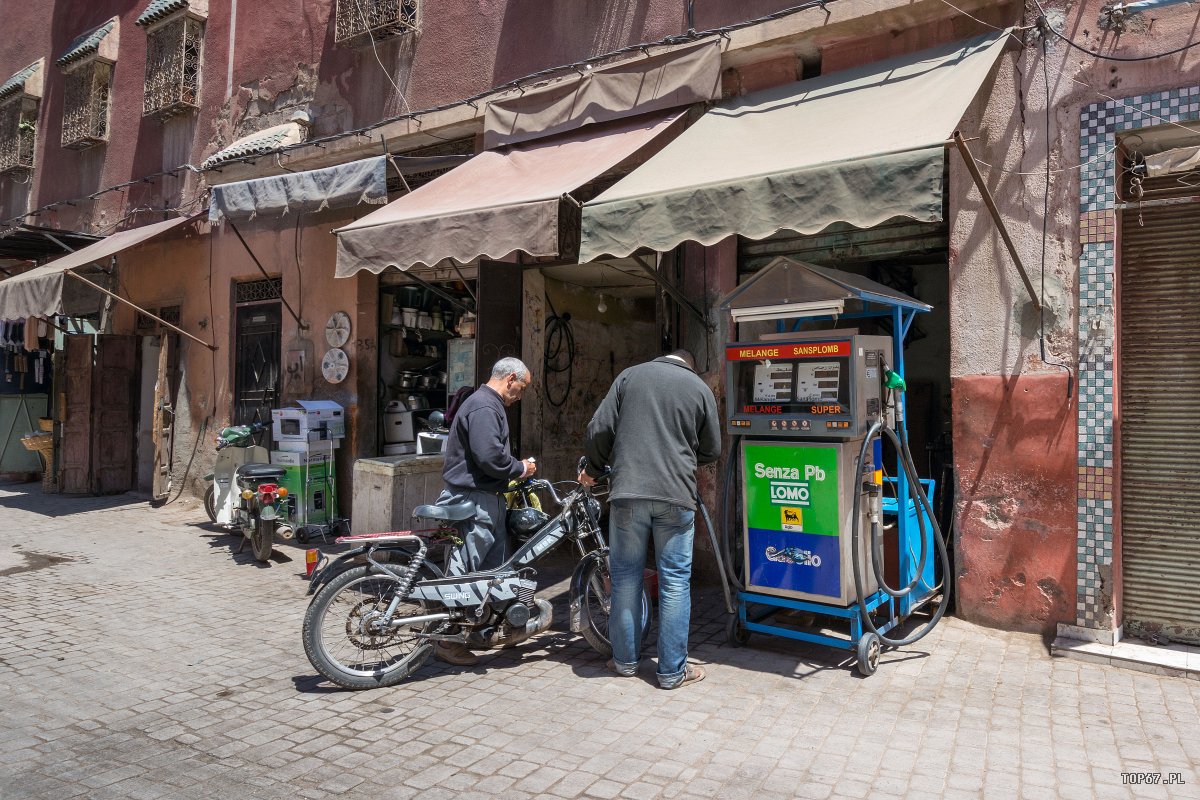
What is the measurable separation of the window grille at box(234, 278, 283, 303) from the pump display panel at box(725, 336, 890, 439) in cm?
715

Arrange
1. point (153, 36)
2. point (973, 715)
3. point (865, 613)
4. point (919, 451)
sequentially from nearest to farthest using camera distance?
A: point (973, 715) < point (865, 613) < point (919, 451) < point (153, 36)

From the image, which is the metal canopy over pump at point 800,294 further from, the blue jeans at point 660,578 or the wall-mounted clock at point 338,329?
the wall-mounted clock at point 338,329

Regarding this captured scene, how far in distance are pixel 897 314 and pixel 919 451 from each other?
3.26 meters

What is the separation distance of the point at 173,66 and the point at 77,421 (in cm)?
532

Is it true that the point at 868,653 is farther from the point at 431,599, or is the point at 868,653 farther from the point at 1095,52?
the point at 1095,52

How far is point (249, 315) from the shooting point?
10695 millimetres

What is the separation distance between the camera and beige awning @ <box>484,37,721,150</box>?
6.56 meters

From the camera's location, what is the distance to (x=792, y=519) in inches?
188

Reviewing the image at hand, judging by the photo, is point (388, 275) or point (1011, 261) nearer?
point (1011, 261)

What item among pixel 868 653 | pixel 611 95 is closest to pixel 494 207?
pixel 611 95

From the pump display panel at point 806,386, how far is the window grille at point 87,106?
1240 cm

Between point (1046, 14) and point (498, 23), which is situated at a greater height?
point (498, 23)

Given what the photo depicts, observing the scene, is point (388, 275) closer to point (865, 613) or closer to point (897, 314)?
point (897, 314)

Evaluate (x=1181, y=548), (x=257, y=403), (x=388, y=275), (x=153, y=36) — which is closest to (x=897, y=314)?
(x=1181, y=548)
